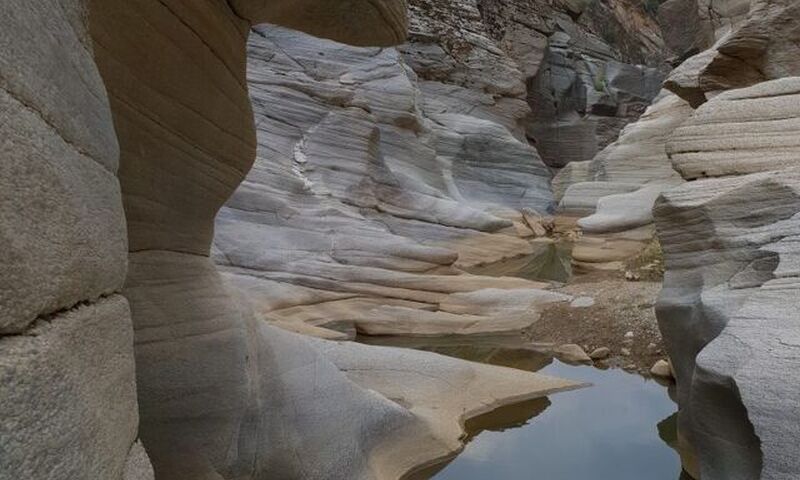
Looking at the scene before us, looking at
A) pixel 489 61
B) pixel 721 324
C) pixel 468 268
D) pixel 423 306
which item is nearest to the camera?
pixel 721 324

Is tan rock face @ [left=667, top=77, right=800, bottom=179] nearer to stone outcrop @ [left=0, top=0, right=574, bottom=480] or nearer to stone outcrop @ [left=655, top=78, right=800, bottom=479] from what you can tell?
stone outcrop @ [left=655, top=78, right=800, bottom=479]

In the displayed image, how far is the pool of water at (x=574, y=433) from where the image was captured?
440 centimetres

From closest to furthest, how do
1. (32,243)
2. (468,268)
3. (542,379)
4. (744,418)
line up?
(32,243) → (744,418) → (542,379) → (468,268)

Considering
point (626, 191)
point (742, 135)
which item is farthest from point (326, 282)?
point (626, 191)

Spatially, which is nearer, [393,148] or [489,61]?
[393,148]

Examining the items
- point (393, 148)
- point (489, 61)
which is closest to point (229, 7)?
point (393, 148)

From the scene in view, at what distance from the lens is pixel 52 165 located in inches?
54.7

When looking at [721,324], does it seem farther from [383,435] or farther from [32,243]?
[32,243]

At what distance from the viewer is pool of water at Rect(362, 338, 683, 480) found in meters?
4.40

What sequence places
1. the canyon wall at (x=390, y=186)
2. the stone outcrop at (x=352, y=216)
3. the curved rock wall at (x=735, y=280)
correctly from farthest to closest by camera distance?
the canyon wall at (x=390, y=186) → the stone outcrop at (x=352, y=216) → the curved rock wall at (x=735, y=280)

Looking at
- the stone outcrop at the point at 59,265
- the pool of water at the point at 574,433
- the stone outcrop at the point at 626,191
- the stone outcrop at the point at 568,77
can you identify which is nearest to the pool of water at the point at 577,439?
the pool of water at the point at 574,433

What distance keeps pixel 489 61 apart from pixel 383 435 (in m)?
17.6

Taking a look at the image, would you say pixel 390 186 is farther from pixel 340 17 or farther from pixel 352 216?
pixel 340 17

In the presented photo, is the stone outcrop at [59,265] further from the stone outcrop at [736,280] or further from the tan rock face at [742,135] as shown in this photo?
the tan rock face at [742,135]
